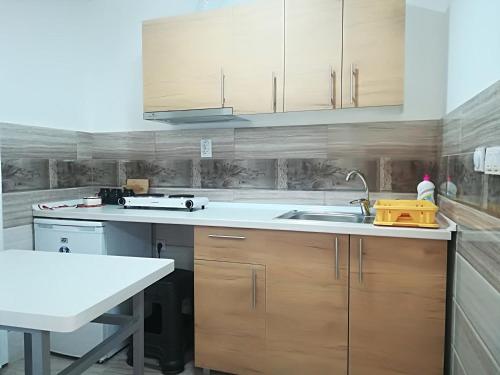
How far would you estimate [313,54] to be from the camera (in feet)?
6.82

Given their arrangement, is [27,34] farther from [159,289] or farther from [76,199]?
[159,289]

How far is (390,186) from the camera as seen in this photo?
2.29 metres

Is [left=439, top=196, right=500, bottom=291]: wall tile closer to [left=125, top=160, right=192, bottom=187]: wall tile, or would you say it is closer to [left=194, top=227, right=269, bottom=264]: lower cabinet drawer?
[left=194, top=227, right=269, bottom=264]: lower cabinet drawer

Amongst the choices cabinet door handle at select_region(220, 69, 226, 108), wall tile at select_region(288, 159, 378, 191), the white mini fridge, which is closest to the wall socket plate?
cabinet door handle at select_region(220, 69, 226, 108)

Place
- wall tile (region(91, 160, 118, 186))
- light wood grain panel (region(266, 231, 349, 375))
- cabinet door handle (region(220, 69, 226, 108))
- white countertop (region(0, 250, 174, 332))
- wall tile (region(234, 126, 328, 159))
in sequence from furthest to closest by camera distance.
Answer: wall tile (region(91, 160, 118, 186)) → wall tile (region(234, 126, 328, 159)) → cabinet door handle (region(220, 69, 226, 108)) → light wood grain panel (region(266, 231, 349, 375)) → white countertop (region(0, 250, 174, 332))

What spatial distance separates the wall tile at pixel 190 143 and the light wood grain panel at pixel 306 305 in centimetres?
96

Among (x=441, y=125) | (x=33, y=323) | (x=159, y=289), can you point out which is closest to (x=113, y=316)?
(x=33, y=323)

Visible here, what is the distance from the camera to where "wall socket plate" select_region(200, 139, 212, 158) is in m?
2.68

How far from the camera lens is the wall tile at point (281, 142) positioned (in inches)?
95.5

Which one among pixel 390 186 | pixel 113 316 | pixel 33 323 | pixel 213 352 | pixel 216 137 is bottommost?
pixel 213 352

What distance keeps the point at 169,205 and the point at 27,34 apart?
145cm

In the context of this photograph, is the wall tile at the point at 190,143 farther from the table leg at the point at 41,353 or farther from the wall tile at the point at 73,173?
the table leg at the point at 41,353

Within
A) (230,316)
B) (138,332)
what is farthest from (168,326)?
(138,332)

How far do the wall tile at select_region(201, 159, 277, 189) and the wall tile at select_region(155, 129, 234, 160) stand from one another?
0.07 metres
